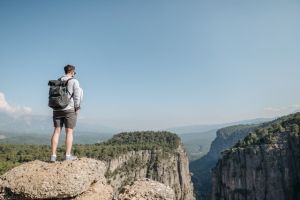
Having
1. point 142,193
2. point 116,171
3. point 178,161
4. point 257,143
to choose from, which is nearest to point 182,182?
point 178,161

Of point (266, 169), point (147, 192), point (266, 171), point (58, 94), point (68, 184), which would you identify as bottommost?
point (266, 171)

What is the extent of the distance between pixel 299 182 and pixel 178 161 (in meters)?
83.0

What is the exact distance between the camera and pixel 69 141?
50.4 feet

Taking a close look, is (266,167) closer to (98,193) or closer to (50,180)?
(98,193)

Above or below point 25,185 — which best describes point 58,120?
above

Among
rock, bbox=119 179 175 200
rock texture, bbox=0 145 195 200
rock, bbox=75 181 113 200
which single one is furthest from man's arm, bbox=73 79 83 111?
rock, bbox=119 179 175 200

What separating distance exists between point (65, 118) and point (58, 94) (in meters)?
1.09

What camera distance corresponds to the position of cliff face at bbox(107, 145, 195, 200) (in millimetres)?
177500

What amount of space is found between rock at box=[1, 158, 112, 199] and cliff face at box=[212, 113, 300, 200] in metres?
119

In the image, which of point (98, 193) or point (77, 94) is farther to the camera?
point (77, 94)

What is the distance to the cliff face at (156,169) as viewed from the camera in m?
178

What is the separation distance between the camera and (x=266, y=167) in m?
126

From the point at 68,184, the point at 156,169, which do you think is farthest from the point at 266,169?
the point at 68,184

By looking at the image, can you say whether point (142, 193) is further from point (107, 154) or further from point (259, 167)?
point (107, 154)
